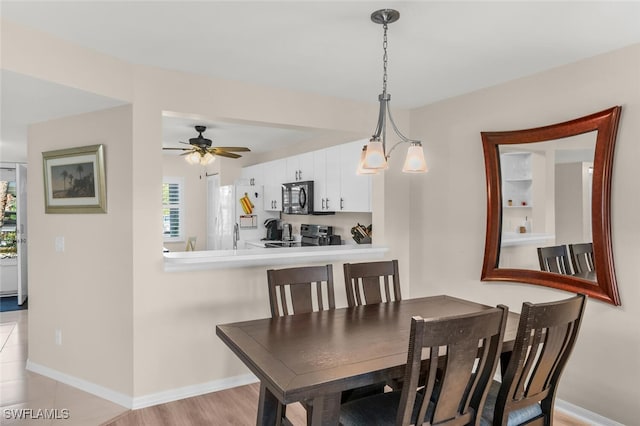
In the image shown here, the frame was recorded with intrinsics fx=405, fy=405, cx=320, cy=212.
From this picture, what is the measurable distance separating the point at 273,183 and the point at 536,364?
15.7ft

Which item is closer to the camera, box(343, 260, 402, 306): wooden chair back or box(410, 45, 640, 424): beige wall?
box(410, 45, 640, 424): beige wall

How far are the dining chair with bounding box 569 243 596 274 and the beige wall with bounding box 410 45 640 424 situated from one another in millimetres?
133

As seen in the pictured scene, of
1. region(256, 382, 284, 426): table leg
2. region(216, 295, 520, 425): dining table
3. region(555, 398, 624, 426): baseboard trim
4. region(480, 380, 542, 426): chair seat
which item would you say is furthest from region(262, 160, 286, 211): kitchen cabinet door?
region(480, 380, 542, 426): chair seat

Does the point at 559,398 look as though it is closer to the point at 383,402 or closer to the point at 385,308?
the point at 385,308

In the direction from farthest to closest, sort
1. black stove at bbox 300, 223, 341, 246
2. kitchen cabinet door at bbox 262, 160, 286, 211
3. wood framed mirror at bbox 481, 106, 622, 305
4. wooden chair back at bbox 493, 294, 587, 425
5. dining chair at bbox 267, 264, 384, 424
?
kitchen cabinet door at bbox 262, 160, 286, 211, black stove at bbox 300, 223, 341, 246, wood framed mirror at bbox 481, 106, 622, 305, dining chair at bbox 267, 264, 384, 424, wooden chair back at bbox 493, 294, 587, 425

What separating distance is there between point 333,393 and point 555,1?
2.03 metres

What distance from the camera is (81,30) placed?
2199mm

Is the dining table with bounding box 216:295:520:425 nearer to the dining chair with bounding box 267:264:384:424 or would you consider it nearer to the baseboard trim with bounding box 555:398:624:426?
the dining chair with bounding box 267:264:384:424

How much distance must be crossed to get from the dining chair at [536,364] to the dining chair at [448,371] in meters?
0.11

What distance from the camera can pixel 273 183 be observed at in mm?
6125

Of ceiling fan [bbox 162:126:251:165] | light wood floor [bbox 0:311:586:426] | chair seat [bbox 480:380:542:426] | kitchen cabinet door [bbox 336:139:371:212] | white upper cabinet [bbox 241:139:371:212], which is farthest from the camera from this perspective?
ceiling fan [bbox 162:126:251:165]

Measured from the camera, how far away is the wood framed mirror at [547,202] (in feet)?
8.16

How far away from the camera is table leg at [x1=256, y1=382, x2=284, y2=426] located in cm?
205

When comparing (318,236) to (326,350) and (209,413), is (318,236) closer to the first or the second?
(209,413)
